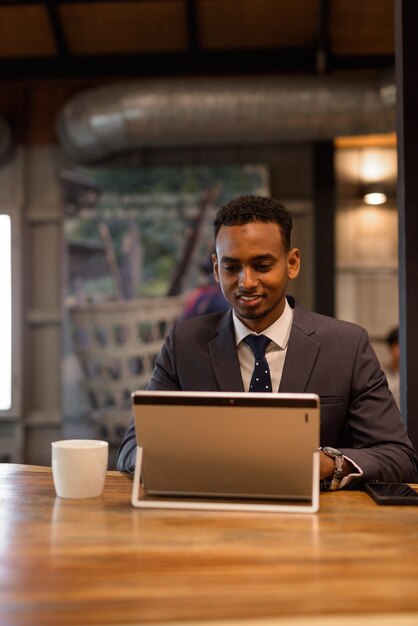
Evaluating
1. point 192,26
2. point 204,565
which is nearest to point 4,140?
point 192,26

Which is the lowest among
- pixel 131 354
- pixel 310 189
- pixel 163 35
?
pixel 131 354

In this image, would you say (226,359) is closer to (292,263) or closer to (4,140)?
(292,263)

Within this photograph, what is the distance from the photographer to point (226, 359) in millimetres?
1976

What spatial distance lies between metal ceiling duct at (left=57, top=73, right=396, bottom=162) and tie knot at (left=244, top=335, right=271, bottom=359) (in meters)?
3.12

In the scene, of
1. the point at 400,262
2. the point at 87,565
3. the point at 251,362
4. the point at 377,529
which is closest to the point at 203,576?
the point at 87,565

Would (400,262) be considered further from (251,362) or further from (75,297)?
(75,297)

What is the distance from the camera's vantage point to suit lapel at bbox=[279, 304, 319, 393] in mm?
1917

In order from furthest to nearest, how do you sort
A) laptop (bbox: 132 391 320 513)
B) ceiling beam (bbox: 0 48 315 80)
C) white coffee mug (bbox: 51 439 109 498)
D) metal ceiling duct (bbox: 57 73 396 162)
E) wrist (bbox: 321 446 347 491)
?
1. ceiling beam (bbox: 0 48 315 80)
2. metal ceiling duct (bbox: 57 73 396 162)
3. wrist (bbox: 321 446 347 491)
4. white coffee mug (bbox: 51 439 109 498)
5. laptop (bbox: 132 391 320 513)

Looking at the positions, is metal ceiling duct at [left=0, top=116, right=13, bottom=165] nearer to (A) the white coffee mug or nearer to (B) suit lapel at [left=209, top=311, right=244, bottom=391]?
(B) suit lapel at [left=209, top=311, right=244, bottom=391]

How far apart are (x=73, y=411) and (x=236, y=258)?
3.68 metres

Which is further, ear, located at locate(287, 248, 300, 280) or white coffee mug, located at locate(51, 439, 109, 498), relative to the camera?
ear, located at locate(287, 248, 300, 280)

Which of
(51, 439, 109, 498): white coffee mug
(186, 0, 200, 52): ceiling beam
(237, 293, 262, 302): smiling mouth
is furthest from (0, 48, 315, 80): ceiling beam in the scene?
(51, 439, 109, 498): white coffee mug

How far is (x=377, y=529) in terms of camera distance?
1246 millimetres

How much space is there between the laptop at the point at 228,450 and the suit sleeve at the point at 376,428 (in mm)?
318
